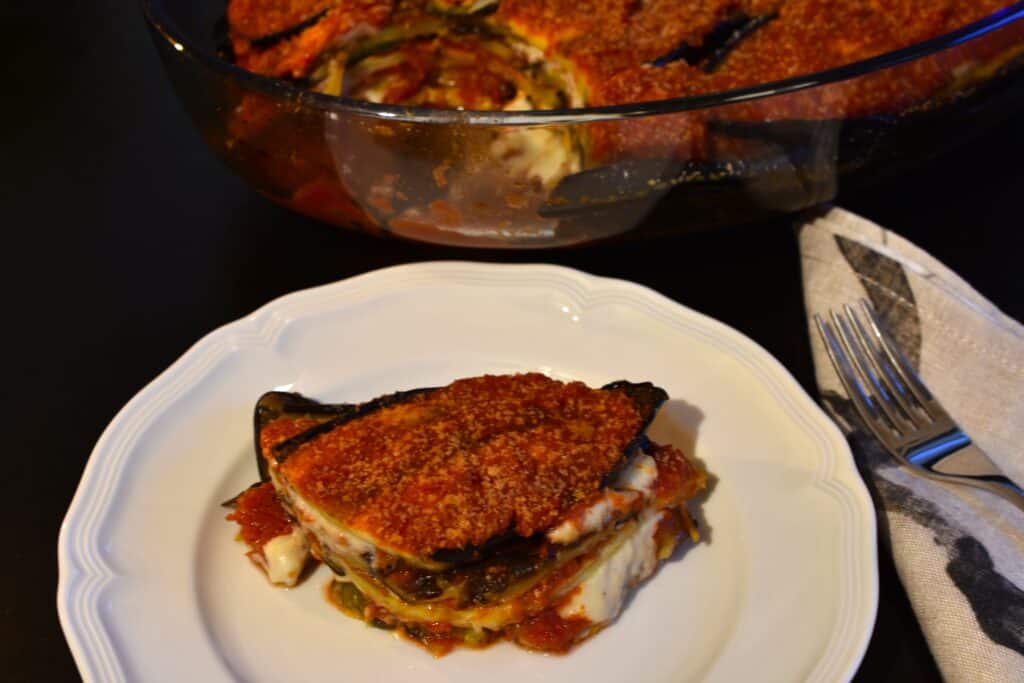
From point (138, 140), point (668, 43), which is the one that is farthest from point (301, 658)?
point (138, 140)

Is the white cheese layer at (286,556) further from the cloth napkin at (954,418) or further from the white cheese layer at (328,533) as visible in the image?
the cloth napkin at (954,418)

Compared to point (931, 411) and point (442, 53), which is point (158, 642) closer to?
point (931, 411)

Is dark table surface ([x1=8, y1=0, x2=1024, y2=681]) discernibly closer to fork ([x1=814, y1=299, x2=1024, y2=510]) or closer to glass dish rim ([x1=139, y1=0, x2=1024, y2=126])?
fork ([x1=814, y1=299, x2=1024, y2=510])

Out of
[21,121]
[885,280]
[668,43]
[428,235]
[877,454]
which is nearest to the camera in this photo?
[877,454]

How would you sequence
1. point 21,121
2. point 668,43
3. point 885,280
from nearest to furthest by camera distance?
point 885,280
point 668,43
point 21,121

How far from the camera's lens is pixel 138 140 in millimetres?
2221

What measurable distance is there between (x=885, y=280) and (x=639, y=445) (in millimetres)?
579

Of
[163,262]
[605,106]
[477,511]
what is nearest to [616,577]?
[477,511]

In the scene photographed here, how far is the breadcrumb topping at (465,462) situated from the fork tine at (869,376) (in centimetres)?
39

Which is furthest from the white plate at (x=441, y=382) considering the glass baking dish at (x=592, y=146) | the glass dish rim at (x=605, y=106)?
the glass dish rim at (x=605, y=106)

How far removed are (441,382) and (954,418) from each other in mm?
757

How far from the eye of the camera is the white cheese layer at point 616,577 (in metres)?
1.13

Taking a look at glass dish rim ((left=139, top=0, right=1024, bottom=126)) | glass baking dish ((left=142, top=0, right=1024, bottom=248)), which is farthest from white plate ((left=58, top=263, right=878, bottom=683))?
glass dish rim ((left=139, top=0, right=1024, bottom=126))

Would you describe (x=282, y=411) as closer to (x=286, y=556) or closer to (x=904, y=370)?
(x=286, y=556)
